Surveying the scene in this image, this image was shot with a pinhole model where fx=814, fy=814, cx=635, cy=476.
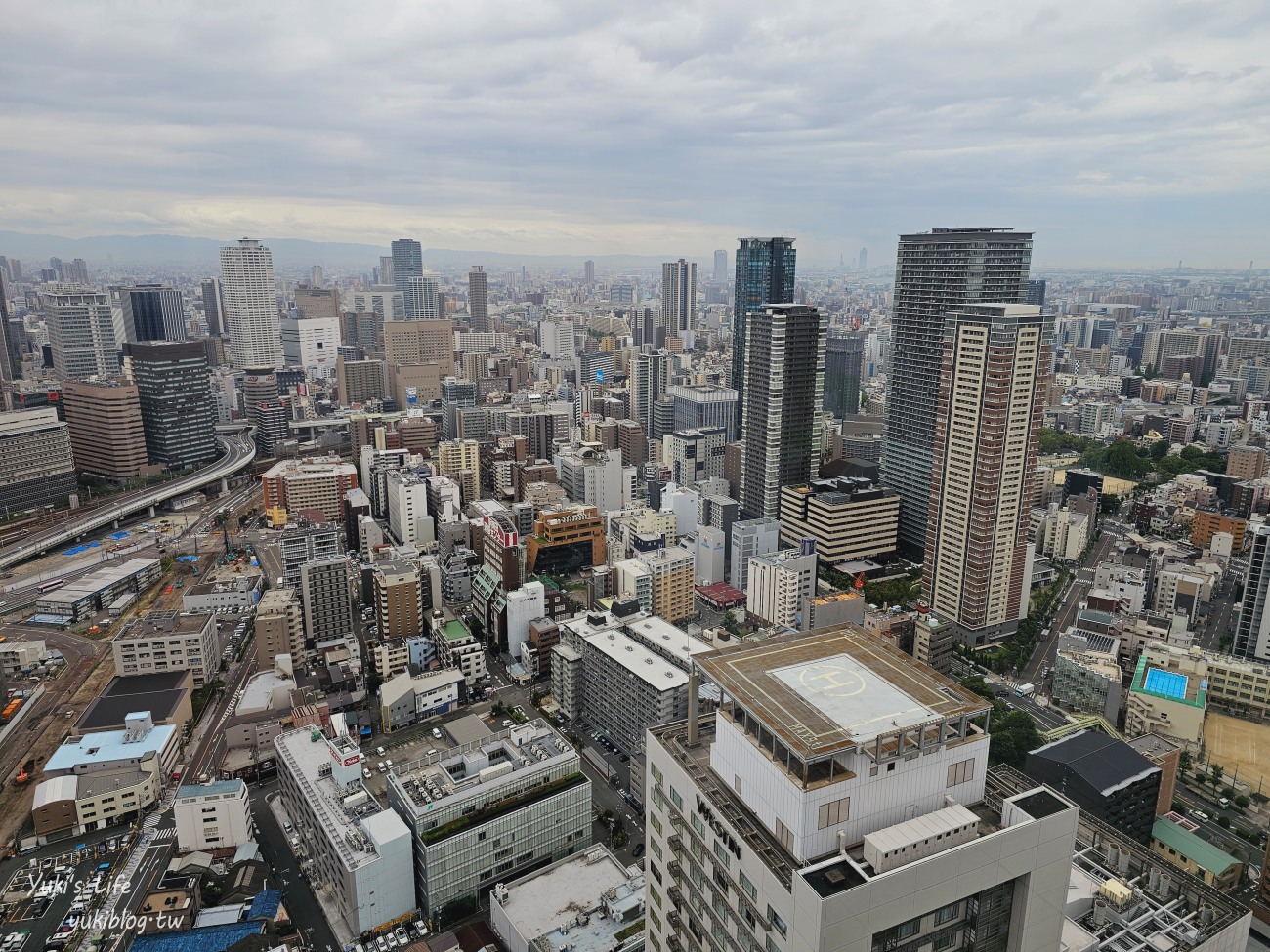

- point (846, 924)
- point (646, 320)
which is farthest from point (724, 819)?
point (646, 320)

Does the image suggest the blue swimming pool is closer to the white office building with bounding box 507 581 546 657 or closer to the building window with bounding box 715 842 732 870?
the white office building with bounding box 507 581 546 657

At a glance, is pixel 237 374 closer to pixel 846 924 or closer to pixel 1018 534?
pixel 1018 534

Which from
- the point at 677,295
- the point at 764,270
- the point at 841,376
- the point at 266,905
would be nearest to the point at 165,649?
the point at 266,905

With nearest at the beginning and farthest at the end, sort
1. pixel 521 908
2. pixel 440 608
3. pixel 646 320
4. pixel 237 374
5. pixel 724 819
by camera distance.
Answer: pixel 724 819, pixel 521 908, pixel 440 608, pixel 237 374, pixel 646 320

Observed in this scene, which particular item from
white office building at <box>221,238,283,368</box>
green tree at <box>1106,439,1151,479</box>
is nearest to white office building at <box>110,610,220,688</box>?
green tree at <box>1106,439,1151,479</box>

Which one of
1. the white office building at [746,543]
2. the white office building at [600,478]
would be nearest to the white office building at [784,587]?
the white office building at [746,543]

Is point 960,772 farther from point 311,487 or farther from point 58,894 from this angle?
point 311,487
